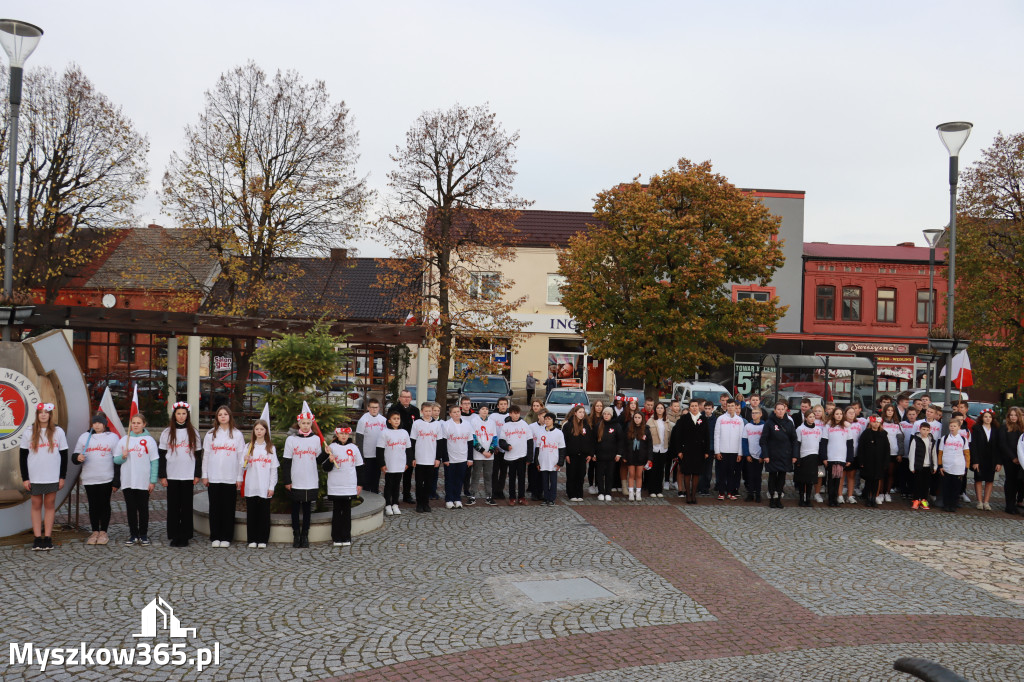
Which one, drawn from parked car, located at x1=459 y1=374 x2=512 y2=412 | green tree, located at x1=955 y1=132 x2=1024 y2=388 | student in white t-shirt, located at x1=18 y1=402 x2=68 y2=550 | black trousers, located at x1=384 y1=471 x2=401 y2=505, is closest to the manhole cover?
black trousers, located at x1=384 y1=471 x2=401 y2=505

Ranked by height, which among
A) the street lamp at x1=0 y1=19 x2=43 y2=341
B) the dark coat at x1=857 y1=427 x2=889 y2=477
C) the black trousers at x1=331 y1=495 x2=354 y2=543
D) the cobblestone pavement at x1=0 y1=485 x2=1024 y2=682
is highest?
the street lamp at x1=0 y1=19 x2=43 y2=341

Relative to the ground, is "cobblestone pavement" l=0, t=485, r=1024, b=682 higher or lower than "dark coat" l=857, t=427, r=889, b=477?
lower

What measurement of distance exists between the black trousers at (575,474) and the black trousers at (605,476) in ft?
1.01

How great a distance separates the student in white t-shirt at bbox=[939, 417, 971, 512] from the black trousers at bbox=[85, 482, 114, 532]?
12.7m

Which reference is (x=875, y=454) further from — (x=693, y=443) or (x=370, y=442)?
(x=370, y=442)

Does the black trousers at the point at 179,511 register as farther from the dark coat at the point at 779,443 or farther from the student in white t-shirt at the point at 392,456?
the dark coat at the point at 779,443

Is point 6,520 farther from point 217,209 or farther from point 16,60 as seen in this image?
point 217,209

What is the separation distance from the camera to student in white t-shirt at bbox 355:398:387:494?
11.9m

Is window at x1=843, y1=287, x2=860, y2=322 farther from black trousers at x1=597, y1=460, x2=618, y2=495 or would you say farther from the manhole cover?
the manhole cover

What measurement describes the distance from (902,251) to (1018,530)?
34.6m

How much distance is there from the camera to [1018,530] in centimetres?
1164

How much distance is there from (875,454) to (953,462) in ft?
4.04

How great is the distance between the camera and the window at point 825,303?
40.6m

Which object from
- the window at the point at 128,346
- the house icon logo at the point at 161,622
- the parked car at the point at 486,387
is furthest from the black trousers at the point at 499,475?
the parked car at the point at 486,387
